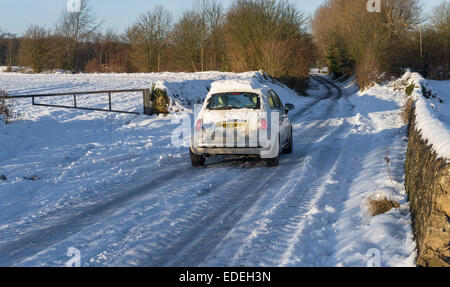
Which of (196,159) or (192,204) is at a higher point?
(196,159)

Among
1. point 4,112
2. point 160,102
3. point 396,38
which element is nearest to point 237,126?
point 4,112

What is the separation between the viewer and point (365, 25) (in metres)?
43.8

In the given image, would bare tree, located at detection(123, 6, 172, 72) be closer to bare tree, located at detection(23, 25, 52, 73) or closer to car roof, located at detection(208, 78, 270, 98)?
bare tree, located at detection(23, 25, 52, 73)

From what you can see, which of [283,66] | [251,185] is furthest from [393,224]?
[283,66]

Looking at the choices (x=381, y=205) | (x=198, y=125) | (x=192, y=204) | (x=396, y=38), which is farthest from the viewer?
(x=396, y=38)

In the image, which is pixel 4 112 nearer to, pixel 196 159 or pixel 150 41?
pixel 196 159

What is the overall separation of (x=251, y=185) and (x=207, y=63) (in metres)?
42.8

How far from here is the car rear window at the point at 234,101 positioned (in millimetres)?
9031

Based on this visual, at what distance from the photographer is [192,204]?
6.34 m

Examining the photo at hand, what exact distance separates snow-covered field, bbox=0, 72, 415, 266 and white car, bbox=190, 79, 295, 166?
1.33 feet

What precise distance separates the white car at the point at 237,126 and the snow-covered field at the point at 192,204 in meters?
0.40

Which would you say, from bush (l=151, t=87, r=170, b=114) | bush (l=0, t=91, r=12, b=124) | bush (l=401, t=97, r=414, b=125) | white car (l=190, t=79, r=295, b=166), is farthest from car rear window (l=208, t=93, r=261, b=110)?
bush (l=151, t=87, r=170, b=114)

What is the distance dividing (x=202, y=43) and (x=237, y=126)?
137 feet
